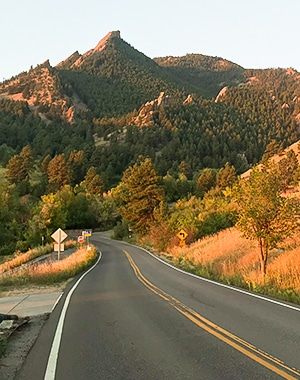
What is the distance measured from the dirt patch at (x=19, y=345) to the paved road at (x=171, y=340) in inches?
7.0

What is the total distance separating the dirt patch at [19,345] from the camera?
6.65m

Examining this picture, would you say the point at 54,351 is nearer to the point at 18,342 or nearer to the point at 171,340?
the point at 18,342

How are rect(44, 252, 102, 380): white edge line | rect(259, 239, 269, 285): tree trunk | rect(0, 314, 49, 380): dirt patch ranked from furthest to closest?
rect(259, 239, 269, 285): tree trunk < rect(0, 314, 49, 380): dirt patch < rect(44, 252, 102, 380): white edge line

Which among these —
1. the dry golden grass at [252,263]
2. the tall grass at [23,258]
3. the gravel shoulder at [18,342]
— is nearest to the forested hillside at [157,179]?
the dry golden grass at [252,263]

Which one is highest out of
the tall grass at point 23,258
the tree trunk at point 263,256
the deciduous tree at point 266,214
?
the deciduous tree at point 266,214

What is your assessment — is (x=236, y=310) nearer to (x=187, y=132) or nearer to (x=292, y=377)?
(x=292, y=377)

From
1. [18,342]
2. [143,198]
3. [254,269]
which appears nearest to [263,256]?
[254,269]

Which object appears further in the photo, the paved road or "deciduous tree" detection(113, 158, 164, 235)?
"deciduous tree" detection(113, 158, 164, 235)

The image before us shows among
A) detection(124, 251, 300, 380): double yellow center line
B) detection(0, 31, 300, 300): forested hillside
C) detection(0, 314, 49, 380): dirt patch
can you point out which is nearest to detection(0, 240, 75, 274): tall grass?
detection(0, 31, 300, 300): forested hillside

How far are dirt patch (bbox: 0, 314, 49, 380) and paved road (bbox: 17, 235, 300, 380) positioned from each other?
0.58 ft

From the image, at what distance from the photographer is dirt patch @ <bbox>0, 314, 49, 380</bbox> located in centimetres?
665

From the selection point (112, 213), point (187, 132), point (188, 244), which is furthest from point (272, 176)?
point (187, 132)

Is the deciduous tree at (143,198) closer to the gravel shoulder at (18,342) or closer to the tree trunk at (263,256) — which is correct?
the tree trunk at (263,256)

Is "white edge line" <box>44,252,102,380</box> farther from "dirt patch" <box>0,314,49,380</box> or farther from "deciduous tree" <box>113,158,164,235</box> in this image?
"deciduous tree" <box>113,158,164,235</box>
